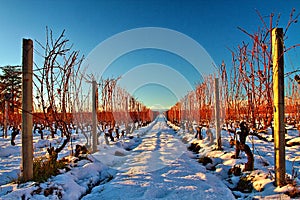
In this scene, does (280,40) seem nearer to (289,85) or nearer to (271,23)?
(271,23)

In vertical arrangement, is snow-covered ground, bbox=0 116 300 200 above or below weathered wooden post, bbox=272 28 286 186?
below

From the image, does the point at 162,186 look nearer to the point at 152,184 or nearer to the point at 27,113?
the point at 152,184

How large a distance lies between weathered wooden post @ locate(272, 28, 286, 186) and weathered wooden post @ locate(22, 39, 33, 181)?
284cm

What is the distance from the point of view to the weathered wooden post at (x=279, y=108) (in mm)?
2377

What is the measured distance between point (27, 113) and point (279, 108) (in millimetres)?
2892

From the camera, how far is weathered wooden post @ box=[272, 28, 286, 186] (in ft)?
7.80

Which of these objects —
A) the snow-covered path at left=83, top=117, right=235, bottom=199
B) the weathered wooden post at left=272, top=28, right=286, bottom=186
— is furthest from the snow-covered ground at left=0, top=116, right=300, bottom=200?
the weathered wooden post at left=272, top=28, right=286, bottom=186

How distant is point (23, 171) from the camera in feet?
8.04

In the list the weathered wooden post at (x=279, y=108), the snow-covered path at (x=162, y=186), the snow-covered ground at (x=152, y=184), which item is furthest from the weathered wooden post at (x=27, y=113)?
the weathered wooden post at (x=279, y=108)

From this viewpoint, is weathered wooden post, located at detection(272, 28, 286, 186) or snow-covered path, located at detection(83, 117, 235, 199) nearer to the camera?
weathered wooden post, located at detection(272, 28, 286, 186)

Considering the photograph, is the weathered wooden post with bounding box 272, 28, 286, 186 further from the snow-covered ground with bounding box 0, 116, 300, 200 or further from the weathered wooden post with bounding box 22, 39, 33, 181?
the weathered wooden post with bounding box 22, 39, 33, 181

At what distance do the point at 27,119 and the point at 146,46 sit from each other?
520 centimetres

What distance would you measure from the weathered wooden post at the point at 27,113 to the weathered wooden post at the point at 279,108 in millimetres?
2838

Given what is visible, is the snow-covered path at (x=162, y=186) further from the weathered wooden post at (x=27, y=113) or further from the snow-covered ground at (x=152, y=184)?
the weathered wooden post at (x=27, y=113)
